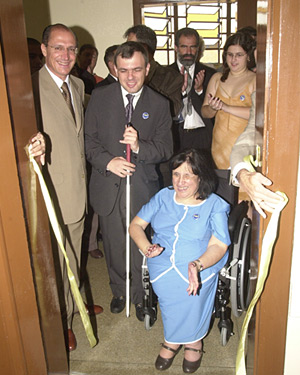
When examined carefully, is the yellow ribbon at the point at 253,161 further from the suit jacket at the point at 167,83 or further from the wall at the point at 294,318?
the suit jacket at the point at 167,83

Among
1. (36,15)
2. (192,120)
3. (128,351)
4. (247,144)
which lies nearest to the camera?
(247,144)

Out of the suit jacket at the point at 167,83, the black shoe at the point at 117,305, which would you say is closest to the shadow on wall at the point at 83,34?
the suit jacket at the point at 167,83

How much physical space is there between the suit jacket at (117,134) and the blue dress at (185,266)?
36cm

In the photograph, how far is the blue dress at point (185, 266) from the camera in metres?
2.13

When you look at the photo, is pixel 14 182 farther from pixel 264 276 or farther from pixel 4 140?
pixel 264 276

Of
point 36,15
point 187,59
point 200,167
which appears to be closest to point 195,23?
point 36,15

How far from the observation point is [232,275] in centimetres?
212

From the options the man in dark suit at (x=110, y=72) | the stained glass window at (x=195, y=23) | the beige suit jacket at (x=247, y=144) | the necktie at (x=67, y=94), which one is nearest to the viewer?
the beige suit jacket at (x=247, y=144)

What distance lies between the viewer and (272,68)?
125cm

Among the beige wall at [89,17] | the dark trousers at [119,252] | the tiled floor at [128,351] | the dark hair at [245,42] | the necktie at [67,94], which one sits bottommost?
the tiled floor at [128,351]

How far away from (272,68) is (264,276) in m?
0.70

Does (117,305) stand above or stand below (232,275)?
below

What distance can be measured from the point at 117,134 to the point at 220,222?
81 cm

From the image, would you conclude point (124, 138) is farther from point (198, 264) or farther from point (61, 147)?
point (198, 264)
